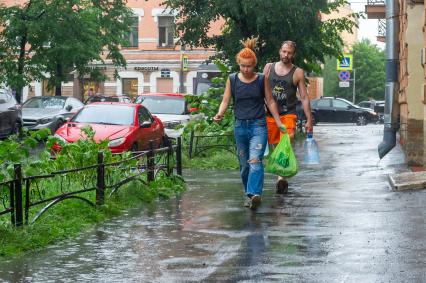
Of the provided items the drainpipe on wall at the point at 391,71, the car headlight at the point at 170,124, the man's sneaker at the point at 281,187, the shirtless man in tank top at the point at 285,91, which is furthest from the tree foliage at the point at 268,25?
the man's sneaker at the point at 281,187

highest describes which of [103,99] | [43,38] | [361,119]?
[43,38]

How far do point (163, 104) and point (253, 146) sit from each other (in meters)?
16.9

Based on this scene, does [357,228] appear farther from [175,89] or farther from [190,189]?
[175,89]

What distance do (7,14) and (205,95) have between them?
15958mm

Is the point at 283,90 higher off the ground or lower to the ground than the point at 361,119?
higher

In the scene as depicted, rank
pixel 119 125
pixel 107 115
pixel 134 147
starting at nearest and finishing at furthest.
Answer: pixel 134 147 → pixel 119 125 → pixel 107 115

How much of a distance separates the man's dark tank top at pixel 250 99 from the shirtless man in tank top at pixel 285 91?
1.21m

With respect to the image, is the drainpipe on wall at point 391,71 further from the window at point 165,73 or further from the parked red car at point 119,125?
the window at point 165,73

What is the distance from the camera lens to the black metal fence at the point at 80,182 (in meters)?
8.80

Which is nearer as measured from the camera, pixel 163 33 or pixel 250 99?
pixel 250 99

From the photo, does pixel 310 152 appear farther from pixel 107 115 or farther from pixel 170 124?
pixel 170 124

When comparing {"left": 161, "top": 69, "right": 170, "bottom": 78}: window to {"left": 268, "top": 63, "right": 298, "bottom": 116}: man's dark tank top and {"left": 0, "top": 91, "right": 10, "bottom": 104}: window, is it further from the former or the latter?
{"left": 268, "top": 63, "right": 298, "bottom": 116}: man's dark tank top

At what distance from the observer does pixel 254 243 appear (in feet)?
27.9

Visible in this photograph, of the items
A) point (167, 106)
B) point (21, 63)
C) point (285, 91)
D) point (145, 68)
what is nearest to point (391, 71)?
point (285, 91)
